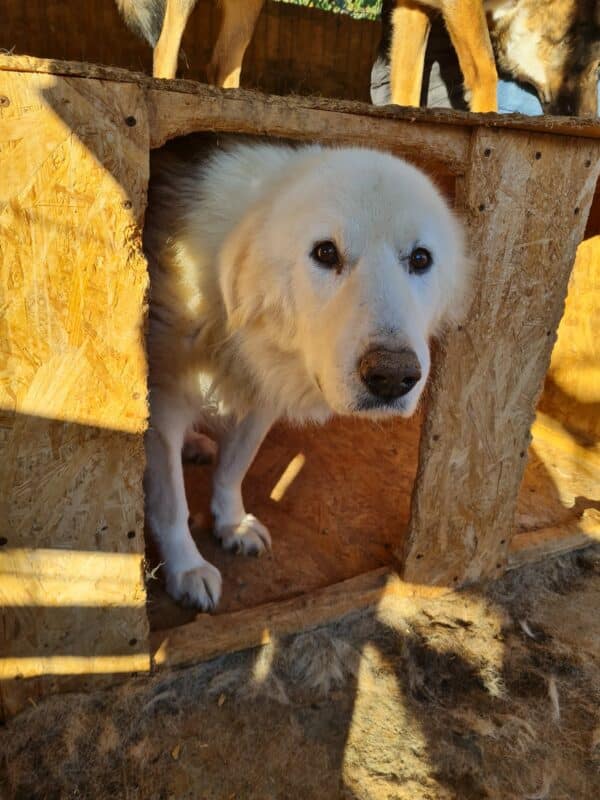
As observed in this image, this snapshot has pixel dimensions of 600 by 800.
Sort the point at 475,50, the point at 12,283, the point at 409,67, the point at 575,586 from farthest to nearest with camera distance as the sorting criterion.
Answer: the point at 409,67 < the point at 475,50 < the point at 575,586 < the point at 12,283

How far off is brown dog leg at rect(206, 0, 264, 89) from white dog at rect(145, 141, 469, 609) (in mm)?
2223

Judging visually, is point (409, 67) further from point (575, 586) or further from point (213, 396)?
point (575, 586)

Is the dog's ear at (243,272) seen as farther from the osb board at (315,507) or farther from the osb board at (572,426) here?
the osb board at (572,426)

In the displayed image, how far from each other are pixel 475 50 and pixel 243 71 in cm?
251

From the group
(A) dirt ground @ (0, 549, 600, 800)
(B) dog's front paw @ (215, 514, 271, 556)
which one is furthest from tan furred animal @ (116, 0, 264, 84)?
(A) dirt ground @ (0, 549, 600, 800)

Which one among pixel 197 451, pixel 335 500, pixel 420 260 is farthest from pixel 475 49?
pixel 197 451

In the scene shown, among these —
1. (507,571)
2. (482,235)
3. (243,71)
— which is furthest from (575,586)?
(243,71)

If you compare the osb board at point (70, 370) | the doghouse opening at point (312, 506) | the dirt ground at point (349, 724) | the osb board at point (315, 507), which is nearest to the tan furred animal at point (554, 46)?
the doghouse opening at point (312, 506)

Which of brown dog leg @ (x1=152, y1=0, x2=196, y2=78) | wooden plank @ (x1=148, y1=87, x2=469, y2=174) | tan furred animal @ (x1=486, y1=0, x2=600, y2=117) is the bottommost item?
wooden plank @ (x1=148, y1=87, x2=469, y2=174)

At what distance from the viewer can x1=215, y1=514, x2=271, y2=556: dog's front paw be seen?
272 centimetres

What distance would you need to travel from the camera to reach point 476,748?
1.89 m

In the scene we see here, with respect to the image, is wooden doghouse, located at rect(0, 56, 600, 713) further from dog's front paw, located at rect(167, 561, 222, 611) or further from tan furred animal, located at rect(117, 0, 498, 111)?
tan furred animal, located at rect(117, 0, 498, 111)

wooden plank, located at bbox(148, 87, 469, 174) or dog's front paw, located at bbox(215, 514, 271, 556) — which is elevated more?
wooden plank, located at bbox(148, 87, 469, 174)

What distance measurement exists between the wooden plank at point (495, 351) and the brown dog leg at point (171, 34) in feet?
8.20
